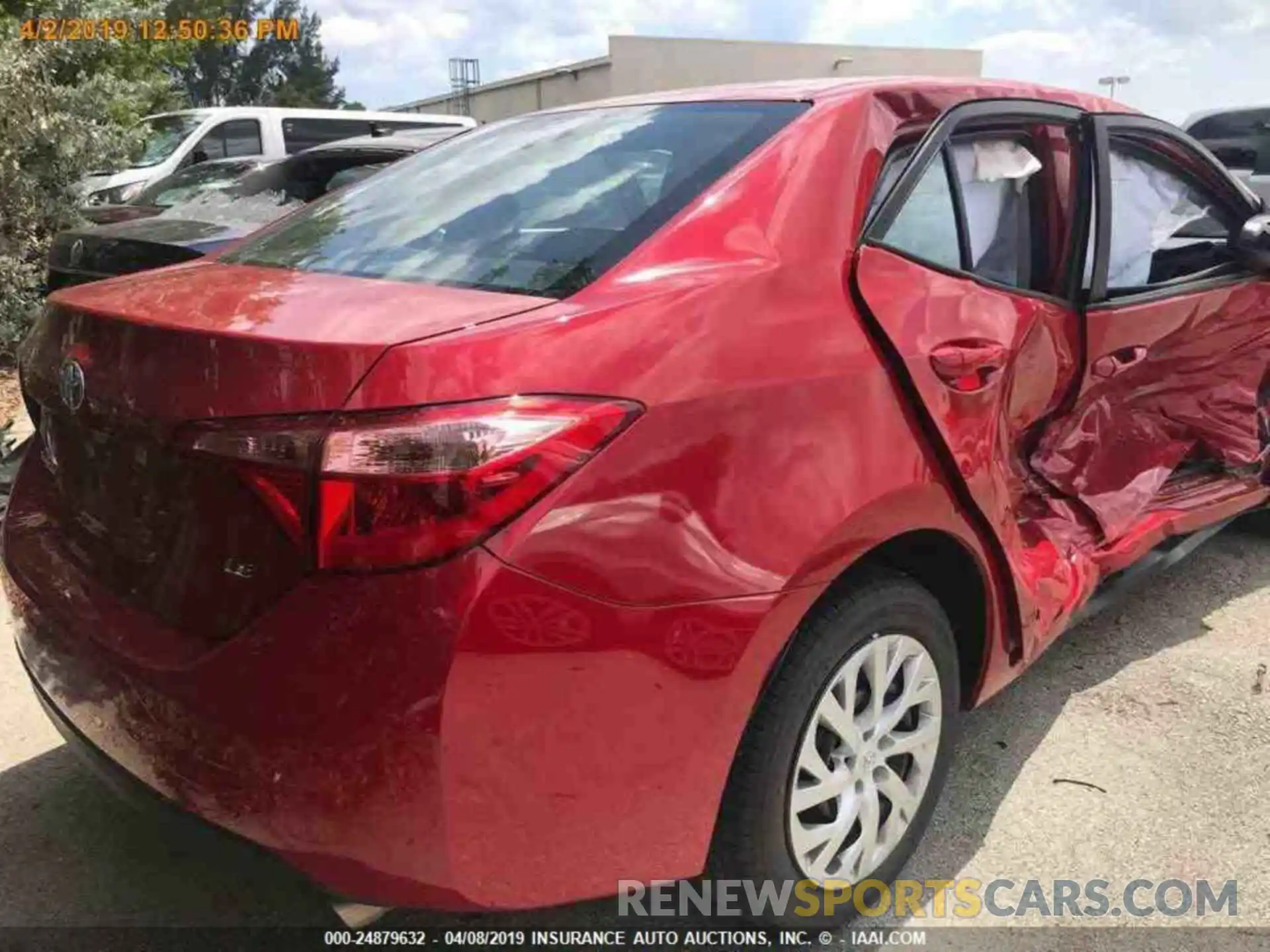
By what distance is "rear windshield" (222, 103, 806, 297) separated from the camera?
189 centimetres

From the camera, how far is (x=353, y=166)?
7.02 meters

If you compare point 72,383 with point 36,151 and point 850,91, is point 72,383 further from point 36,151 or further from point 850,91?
point 36,151

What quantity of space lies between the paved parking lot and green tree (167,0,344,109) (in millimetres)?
46843

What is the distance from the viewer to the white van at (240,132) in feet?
37.6

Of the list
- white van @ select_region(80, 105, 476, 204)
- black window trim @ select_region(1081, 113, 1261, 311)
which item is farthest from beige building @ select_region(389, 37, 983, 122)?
black window trim @ select_region(1081, 113, 1261, 311)

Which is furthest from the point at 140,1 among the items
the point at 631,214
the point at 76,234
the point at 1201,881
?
the point at 1201,881

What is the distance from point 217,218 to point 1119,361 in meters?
4.79

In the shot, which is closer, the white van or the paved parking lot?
the paved parking lot

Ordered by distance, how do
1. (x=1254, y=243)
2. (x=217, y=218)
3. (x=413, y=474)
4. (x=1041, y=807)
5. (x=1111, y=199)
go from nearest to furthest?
1. (x=413, y=474)
2. (x=1041, y=807)
3. (x=1111, y=199)
4. (x=1254, y=243)
5. (x=217, y=218)

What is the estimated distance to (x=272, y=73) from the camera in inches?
1921

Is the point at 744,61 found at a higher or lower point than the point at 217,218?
higher

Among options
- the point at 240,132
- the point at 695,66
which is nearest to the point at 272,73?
the point at 695,66

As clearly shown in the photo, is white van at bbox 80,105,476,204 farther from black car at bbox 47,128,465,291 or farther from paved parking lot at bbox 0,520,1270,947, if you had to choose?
paved parking lot at bbox 0,520,1270,947

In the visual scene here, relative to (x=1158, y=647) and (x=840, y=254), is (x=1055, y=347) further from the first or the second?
(x=1158, y=647)
